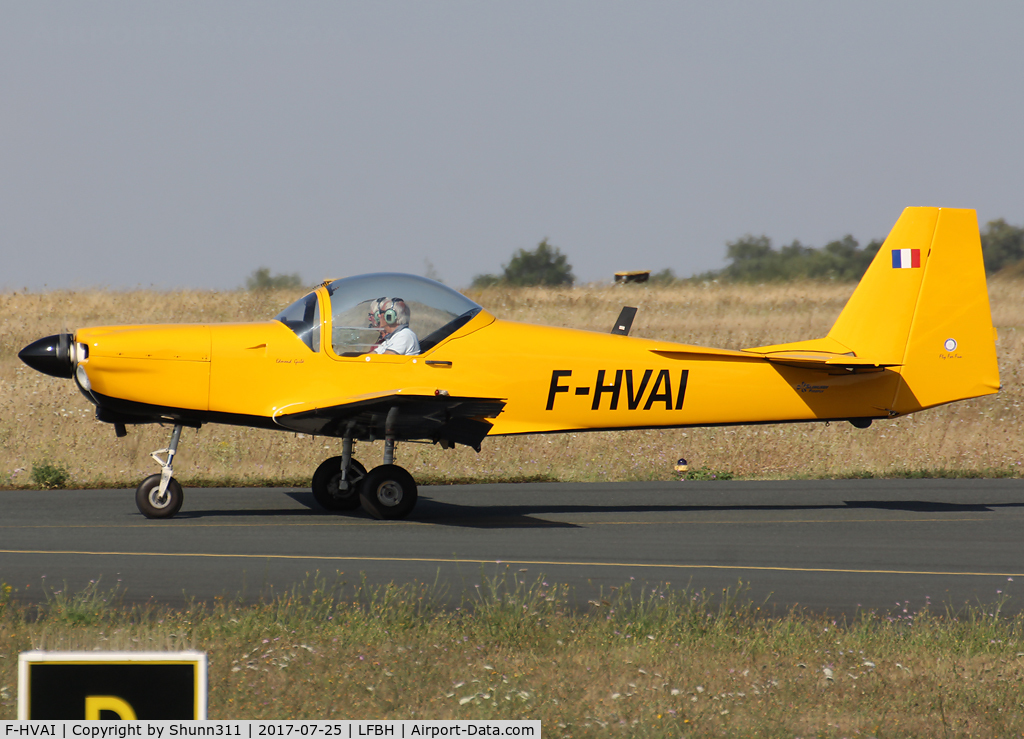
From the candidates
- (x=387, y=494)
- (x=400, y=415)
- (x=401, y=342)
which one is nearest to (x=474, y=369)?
(x=401, y=342)

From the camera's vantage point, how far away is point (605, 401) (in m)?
10.4

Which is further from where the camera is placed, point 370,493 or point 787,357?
point 787,357

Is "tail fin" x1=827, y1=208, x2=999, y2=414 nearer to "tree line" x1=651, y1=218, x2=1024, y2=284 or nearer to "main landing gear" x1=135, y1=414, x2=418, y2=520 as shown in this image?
"main landing gear" x1=135, y1=414, x2=418, y2=520

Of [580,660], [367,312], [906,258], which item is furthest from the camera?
[906,258]

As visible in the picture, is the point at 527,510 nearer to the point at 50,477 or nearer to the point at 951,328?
the point at 951,328

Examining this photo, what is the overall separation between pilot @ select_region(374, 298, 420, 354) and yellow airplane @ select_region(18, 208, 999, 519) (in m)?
0.01

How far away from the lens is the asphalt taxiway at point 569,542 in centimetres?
741

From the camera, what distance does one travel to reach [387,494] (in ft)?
33.2

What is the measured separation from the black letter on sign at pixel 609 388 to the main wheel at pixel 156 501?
4.29 meters

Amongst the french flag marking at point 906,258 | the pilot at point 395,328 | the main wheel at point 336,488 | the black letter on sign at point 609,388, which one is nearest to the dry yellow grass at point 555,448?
the main wheel at point 336,488

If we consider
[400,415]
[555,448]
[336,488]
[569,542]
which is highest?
[400,415]

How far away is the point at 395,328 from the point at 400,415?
1012mm

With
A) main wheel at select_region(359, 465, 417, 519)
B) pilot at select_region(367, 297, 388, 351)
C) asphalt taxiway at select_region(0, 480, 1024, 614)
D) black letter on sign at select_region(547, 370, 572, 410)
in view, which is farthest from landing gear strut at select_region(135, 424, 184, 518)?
black letter on sign at select_region(547, 370, 572, 410)

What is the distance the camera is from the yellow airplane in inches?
385
